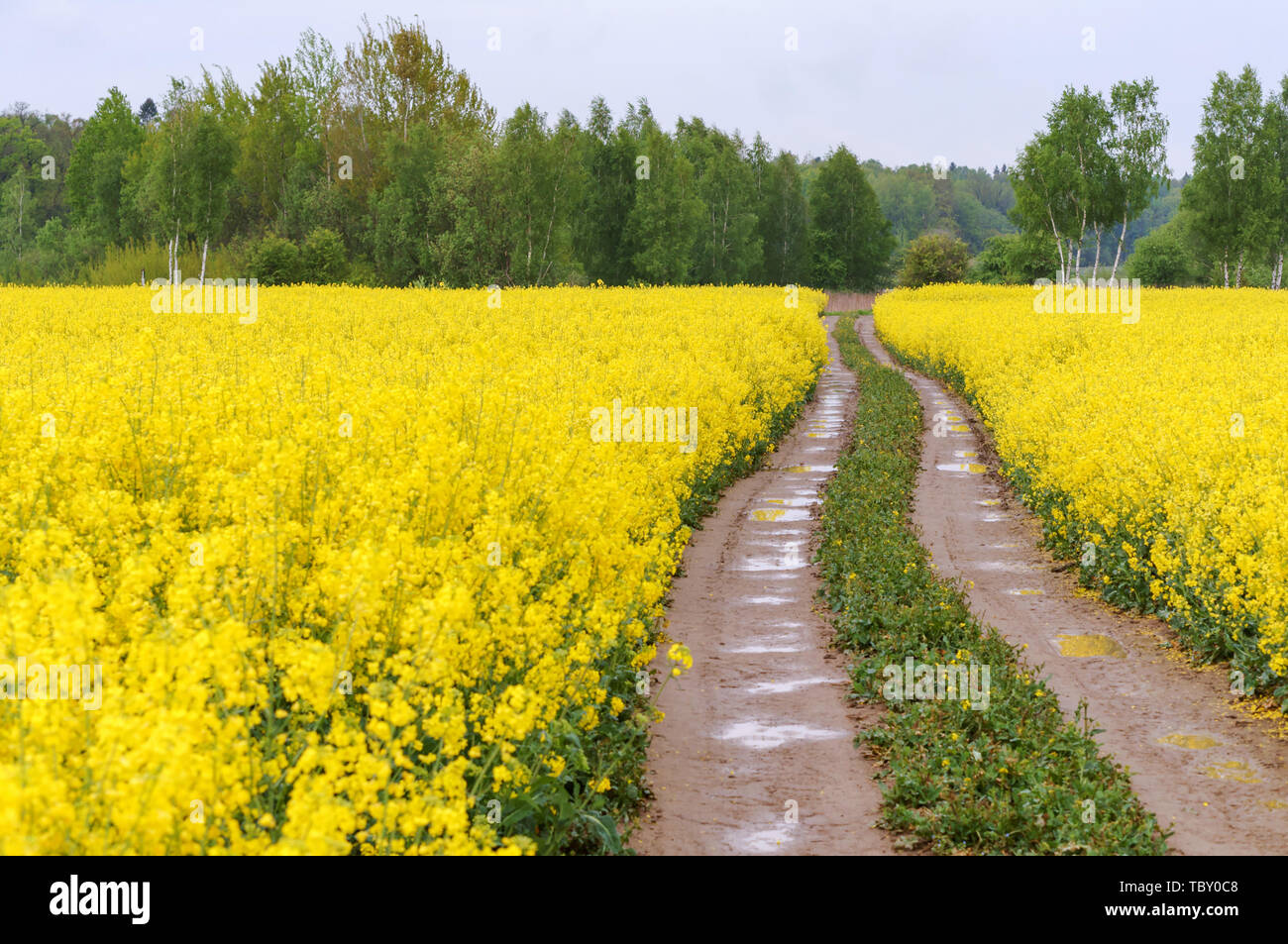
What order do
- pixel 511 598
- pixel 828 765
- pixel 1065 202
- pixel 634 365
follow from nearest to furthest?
pixel 511 598, pixel 828 765, pixel 634 365, pixel 1065 202

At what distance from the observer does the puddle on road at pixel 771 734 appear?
8.51 m

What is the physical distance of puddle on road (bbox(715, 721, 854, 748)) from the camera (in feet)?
27.9

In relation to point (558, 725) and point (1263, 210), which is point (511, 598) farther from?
point (1263, 210)

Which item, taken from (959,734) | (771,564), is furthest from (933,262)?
(959,734)

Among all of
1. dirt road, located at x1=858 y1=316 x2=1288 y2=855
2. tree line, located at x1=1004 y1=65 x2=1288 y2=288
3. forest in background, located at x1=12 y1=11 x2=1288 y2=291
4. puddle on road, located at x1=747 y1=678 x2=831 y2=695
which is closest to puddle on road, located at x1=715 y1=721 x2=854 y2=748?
puddle on road, located at x1=747 y1=678 x2=831 y2=695

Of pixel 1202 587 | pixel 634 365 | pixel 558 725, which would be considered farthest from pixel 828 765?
pixel 634 365

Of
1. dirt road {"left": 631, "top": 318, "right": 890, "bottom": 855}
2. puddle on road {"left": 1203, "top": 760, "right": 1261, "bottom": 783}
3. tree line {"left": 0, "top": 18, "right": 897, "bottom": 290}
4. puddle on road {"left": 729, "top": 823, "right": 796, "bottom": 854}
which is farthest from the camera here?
tree line {"left": 0, "top": 18, "right": 897, "bottom": 290}

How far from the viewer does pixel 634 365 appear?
17109 millimetres

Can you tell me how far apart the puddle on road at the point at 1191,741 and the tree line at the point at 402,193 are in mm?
47636

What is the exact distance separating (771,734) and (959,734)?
1.39 meters

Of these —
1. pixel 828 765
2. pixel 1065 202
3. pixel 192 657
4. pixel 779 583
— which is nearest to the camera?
pixel 192 657

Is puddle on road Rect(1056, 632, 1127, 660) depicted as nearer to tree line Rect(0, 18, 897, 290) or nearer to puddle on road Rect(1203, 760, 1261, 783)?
puddle on road Rect(1203, 760, 1261, 783)
